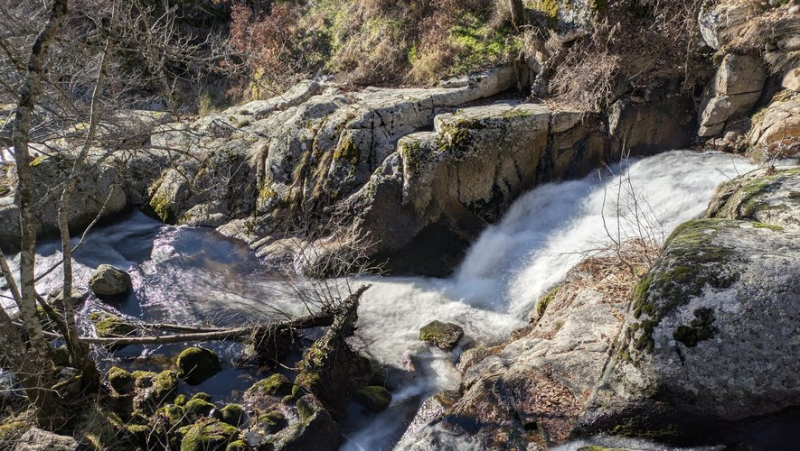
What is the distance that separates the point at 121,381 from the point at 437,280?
4646 millimetres

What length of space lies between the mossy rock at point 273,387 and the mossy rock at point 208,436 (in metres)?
0.70

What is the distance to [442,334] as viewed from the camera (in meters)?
6.87

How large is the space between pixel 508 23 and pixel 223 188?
7.05 meters

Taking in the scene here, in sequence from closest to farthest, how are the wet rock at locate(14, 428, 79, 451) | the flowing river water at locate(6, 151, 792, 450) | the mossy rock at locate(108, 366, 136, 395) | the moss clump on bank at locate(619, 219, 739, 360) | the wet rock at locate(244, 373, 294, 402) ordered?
1. the moss clump on bank at locate(619, 219, 739, 360)
2. the wet rock at locate(14, 428, 79, 451)
3. the wet rock at locate(244, 373, 294, 402)
4. the mossy rock at locate(108, 366, 136, 395)
5. the flowing river water at locate(6, 151, 792, 450)

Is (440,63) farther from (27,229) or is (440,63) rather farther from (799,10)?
(27,229)

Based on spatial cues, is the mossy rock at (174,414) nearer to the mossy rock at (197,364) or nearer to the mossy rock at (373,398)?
the mossy rock at (197,364)

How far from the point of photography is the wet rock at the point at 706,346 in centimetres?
326

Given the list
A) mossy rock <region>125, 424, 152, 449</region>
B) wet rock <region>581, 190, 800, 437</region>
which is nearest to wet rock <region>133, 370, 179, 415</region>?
mossy rock <region>125, 424, 152, 449</region>

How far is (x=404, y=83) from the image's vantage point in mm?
11500

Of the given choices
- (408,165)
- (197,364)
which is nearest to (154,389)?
(197,364)

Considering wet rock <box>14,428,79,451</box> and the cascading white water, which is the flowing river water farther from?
wet rock <box>14,428,79,451</box>

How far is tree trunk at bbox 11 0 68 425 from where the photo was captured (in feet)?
13.4

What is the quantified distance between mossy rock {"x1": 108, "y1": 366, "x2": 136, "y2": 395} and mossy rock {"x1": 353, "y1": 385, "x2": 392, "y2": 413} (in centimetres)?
276

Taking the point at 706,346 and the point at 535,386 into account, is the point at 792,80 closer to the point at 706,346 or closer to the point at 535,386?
the point at 706,346
